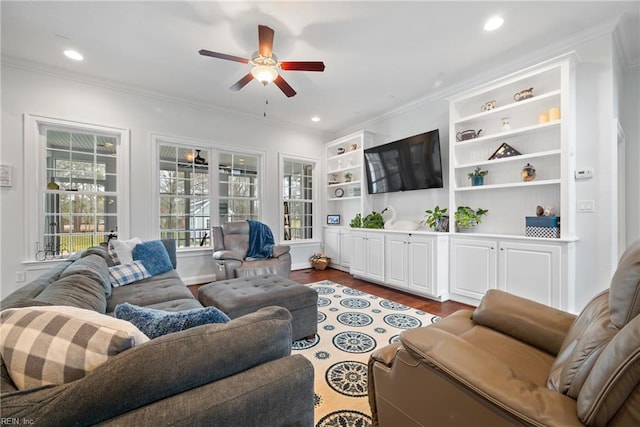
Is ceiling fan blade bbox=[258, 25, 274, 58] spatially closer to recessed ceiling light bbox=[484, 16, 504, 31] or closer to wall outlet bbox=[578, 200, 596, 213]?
recessed ceiling light bbox=[484, 16, 504, 31]

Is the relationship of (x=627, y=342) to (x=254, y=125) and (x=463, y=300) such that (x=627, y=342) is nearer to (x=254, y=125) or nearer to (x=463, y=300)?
(x=463, y=300)

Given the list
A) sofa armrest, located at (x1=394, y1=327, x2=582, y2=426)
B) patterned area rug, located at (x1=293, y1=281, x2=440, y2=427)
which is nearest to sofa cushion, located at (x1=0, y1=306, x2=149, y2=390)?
sofa armrest, located at (x1=394, y1=327, x2=582, y2=426)

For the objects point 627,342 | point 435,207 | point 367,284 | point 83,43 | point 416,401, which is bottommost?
point 367,284

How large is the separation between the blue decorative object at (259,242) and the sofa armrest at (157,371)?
3.25 meters

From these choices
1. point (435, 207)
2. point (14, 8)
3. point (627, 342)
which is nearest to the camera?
point (627, 342)

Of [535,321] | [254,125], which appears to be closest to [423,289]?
[535,321]

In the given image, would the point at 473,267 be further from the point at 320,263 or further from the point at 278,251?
the point at 320,263

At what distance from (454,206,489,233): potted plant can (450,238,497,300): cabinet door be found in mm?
242

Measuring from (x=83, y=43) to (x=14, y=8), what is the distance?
1.69 feet

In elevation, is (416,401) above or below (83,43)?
below

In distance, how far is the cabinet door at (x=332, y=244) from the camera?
541 centimetres

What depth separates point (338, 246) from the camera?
540 cm

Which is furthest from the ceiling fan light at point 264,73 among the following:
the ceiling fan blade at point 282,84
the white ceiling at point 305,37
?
the white ceiling at point 305,37

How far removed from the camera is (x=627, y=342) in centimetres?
69
